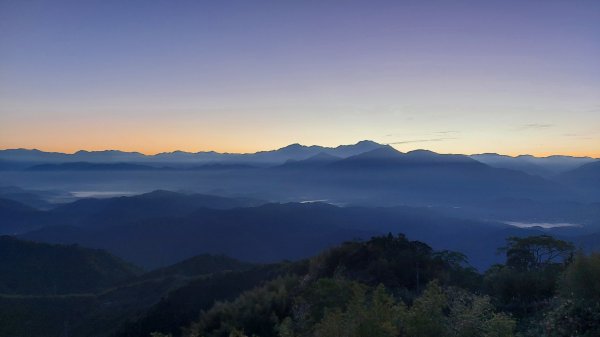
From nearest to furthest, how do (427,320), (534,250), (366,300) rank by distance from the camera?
1. (427,320)
2. (366,300)
3. (534,250)

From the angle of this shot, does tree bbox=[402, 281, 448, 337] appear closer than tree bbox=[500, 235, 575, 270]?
Yes

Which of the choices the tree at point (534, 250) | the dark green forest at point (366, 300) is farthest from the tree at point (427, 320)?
the tree at point (534, 250)

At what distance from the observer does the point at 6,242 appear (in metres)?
88.4

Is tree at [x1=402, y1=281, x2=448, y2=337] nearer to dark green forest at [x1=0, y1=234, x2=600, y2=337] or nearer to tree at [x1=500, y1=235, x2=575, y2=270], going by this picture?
dark green forest at [x1=0, y1=234, x2=600, y2=337]

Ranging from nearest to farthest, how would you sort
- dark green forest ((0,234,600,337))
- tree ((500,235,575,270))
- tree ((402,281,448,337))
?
tree ((402,281,448,337))
dark green forest ((0,234,600,337))
tree ((500,235,575,270))

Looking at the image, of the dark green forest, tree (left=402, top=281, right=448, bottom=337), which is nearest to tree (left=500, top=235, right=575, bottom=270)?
the dark green forest

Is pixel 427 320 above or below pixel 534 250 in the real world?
above

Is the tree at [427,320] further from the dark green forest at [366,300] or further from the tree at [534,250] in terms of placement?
the tree at [534,250]

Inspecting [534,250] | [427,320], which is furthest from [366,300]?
[534,250]

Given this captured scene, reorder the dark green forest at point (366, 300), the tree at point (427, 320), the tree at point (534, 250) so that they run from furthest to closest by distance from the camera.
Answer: the tree at point (534, 250) < the dark green forest at point (366, 300) < the tree at point (427, 320)

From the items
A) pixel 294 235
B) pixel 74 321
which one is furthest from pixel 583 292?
pixel 294 235

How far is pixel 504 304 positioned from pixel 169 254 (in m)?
134

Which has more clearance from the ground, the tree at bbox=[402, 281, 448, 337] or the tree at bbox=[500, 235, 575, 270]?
the tree at bbox=[402, 281, 448, 337]

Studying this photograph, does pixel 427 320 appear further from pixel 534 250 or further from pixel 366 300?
pixel 534 250
